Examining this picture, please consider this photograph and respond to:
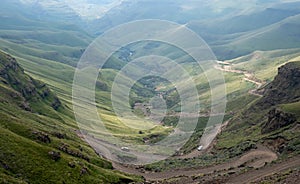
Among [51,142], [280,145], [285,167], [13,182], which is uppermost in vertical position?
[280,145]

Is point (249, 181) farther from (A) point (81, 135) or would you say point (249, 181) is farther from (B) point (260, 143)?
(A) point (81, 135)

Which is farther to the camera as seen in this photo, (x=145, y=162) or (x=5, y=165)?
(x=145, y=162)

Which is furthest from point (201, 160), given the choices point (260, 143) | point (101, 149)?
point (101, 149)

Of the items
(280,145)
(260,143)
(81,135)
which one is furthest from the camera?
(81,135)

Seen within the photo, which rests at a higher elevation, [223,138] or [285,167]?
[223,138]

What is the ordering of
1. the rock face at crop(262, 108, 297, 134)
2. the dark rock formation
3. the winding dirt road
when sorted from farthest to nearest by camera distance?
1. the rock face at crop(262, 108, 297, 134)
2. the winding dirt road
3. the dark rock formation

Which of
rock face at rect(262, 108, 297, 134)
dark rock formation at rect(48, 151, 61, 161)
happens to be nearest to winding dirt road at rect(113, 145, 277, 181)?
rock face at rect(262, 108, 297, 134)

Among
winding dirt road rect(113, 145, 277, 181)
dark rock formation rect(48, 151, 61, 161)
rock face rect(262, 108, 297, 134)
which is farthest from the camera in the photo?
rock face rect(262, 108, 297, 134)

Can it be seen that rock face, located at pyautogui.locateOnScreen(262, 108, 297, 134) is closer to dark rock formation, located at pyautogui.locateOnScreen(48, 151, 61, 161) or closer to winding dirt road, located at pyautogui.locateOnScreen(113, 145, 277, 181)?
winding dirt road, located at pyautogui.locateOnScreen(113, 145, 277, 181)
